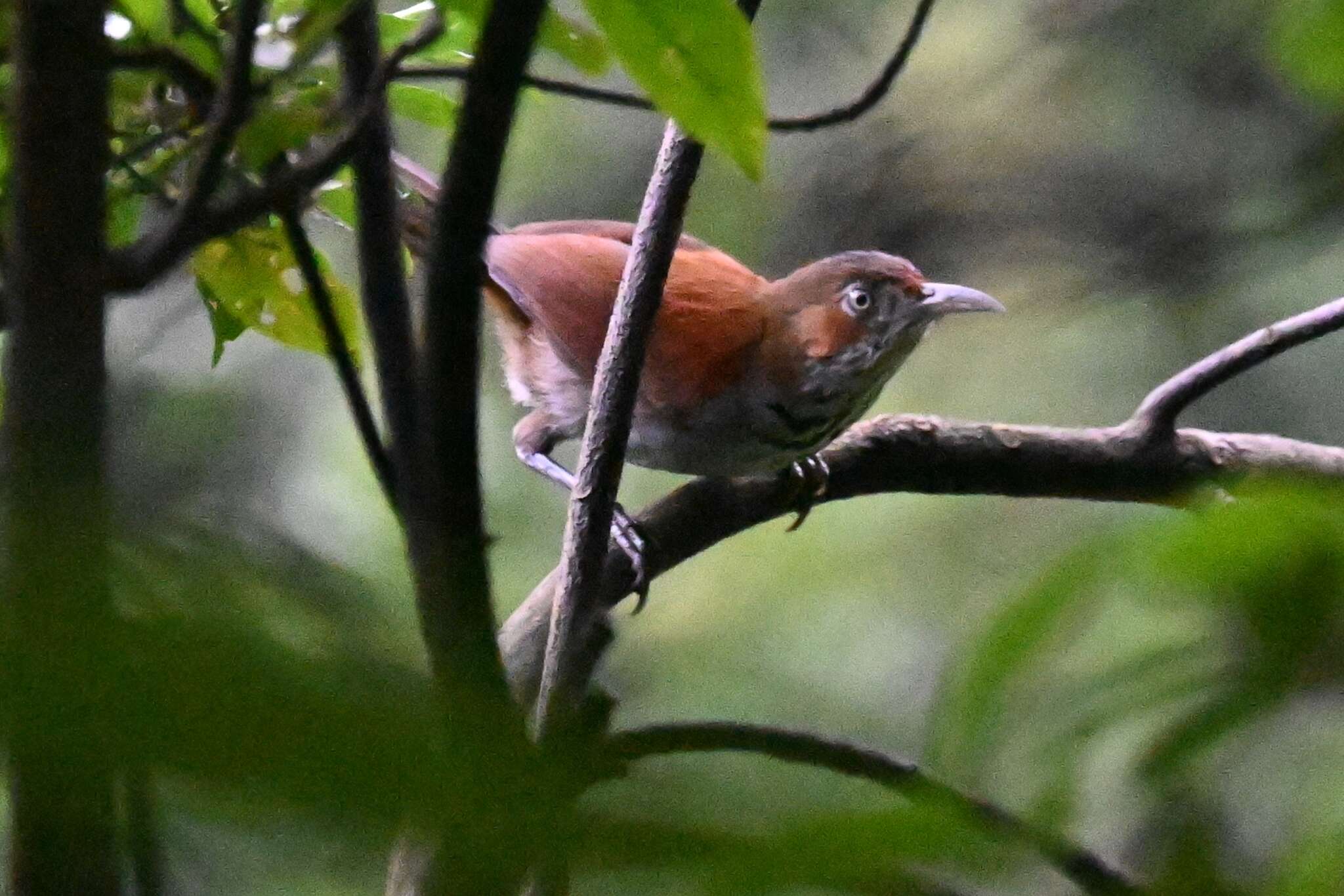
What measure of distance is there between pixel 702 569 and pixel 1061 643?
3.13 m

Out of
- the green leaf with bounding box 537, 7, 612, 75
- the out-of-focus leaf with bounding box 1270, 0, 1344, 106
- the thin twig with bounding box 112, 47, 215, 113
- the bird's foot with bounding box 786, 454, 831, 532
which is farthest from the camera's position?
the bird's foot with bounding box 786, 454, 831, 532

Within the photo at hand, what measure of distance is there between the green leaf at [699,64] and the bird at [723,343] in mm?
1408

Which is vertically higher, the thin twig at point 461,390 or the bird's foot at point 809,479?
the thin twig at point 461,390

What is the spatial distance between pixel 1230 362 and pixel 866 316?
70 centimetres

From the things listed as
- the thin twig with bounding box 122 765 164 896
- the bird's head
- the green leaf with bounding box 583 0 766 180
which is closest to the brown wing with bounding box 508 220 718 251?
the bird's head

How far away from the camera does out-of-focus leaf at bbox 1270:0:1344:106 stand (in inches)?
15.7

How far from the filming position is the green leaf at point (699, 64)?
0.52 meters

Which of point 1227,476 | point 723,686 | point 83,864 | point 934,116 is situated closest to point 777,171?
point 934,116

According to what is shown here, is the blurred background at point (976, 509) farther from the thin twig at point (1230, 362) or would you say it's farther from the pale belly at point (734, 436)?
the pale belly at point (734, 436)

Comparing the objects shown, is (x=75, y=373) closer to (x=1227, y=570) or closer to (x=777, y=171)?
(x=1227, y=570)

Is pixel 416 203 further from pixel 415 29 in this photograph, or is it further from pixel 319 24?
pixel 319 24

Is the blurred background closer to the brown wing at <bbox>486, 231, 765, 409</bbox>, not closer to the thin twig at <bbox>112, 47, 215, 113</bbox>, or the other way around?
the thin twig at <bbox>112, 47, 215, 113</bbox>

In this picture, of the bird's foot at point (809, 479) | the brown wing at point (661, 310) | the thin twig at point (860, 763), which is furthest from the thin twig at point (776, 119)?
the brown wing at point (661, 310)

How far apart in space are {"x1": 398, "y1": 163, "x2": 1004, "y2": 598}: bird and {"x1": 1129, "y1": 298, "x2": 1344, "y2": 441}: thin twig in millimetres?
277
